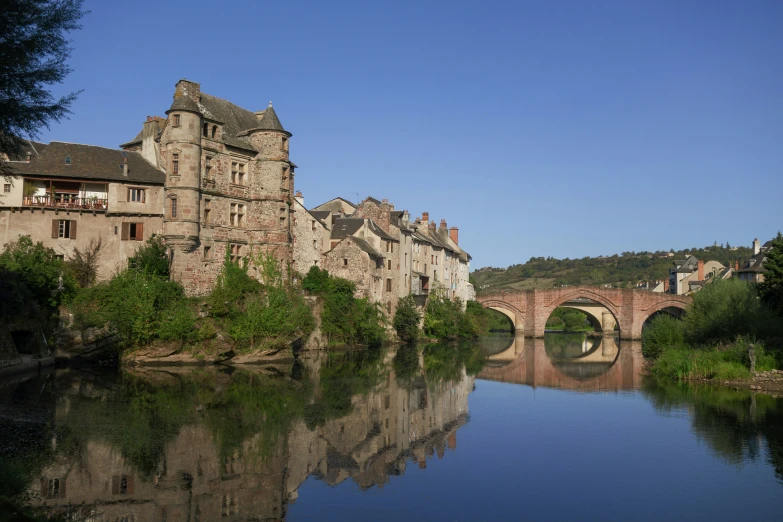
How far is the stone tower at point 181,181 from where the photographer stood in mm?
39000

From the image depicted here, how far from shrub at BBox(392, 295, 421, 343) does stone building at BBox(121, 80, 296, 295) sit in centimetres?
1599

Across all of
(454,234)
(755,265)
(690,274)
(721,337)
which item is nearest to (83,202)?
(721,337)

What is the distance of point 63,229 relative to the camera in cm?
3872

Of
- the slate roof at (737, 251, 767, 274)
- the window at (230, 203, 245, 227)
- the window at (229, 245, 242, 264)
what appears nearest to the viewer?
the window at (229, 245, 242, 264)

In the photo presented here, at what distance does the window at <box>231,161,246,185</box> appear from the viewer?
4241 centimetres

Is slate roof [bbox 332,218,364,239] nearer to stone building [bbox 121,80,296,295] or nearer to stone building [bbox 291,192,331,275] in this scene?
stone building [bbox 291,192,331,275]

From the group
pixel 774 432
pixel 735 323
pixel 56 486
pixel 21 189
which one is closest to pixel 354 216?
pixel 21 189

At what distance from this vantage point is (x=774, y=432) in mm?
22844

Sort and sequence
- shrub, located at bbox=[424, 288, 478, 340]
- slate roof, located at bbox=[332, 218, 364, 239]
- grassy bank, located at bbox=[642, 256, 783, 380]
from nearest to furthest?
1. grassy bank, located at bbox=[642, 256, 783, 380]
2. slate roof, located at bbox=[332, 218, 364, 239]
3. shrub, located at bbox=[424, 288, 478, 340]

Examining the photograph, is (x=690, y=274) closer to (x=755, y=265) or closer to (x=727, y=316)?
(x=755, y=265)

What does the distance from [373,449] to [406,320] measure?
38.2 m

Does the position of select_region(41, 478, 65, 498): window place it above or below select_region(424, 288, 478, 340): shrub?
below

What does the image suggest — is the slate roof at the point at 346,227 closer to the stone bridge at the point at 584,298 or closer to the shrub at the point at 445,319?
the shrub at the point at 445,319

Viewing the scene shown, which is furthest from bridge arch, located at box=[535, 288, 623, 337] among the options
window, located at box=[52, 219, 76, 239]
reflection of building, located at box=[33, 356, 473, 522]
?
reflection of building, located at box=[33, 356, 473, 522]
